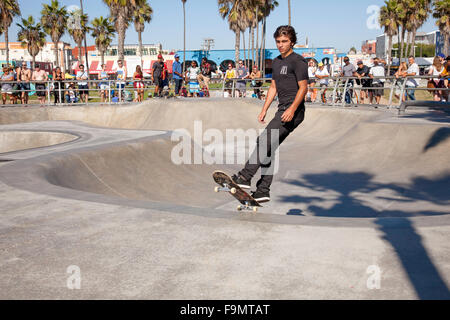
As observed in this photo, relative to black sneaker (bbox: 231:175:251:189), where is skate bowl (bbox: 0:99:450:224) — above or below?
below

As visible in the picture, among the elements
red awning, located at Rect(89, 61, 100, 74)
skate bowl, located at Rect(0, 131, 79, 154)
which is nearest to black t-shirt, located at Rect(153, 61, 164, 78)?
skate bowl, located at Rect(0, 131, 79, 154)

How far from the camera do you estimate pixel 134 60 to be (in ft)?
206

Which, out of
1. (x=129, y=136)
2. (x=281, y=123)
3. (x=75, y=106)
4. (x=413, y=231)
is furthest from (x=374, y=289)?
(x=75, y=106)

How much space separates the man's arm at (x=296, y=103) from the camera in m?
4.62

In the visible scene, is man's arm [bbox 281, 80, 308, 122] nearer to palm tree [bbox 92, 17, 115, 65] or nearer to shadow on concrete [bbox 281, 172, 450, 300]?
shadow on concrete [bbox 281, 172, 450, 300]

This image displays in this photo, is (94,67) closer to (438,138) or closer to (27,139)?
(27,139)

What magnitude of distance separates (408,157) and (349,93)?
25.8 ft

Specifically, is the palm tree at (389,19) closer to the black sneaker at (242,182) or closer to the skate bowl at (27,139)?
the skate bowl at (27,139)

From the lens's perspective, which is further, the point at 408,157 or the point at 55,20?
the point at 55,20

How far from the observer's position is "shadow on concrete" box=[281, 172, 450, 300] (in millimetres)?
2871

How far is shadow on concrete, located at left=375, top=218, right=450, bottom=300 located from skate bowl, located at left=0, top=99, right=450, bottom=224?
31.2 inches

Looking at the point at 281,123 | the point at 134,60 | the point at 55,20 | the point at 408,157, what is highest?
the point at 55,20
